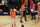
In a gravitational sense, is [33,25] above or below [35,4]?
below

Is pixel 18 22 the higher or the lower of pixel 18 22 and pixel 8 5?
the lower

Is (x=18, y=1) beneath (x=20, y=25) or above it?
above

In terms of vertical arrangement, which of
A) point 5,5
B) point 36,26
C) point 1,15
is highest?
point 5,5

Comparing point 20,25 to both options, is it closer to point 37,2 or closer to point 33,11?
point 33,11

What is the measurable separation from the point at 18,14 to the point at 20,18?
0.19ft

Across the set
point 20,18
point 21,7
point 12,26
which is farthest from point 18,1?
point 12,26

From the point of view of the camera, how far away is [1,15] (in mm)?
868

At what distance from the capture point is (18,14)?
2.84 ft

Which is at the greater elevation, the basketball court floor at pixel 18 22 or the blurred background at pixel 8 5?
the blurred background at pixel 8 5

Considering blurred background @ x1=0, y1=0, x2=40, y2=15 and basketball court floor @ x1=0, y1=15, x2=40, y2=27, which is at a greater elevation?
blurred background @ x1=0, y1=0, x2=40, y2=15

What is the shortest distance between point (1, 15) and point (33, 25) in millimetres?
412

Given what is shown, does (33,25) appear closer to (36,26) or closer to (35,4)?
(36,26)

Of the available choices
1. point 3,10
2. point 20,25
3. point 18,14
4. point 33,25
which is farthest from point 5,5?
point 33,25

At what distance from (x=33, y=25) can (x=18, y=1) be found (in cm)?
35
